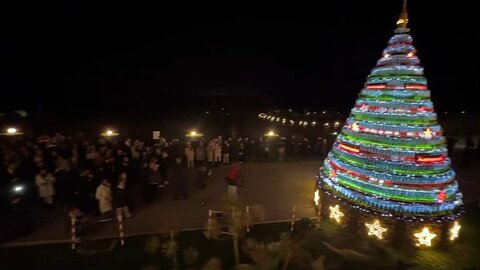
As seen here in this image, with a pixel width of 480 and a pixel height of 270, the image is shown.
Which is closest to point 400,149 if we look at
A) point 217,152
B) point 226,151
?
point 217,152

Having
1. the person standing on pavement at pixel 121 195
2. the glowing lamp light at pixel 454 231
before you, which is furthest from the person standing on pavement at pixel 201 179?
the glowing lamp light at pixel 454 231

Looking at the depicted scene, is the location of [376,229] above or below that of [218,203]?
below

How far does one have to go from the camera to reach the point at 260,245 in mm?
6660

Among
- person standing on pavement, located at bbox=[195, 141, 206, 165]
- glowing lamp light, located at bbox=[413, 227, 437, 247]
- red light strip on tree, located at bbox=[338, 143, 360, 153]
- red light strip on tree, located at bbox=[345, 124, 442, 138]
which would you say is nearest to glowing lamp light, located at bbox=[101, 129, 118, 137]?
person standing on pavement, located at bbox=[195, 141, 206, 165]

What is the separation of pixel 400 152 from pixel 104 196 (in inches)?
319

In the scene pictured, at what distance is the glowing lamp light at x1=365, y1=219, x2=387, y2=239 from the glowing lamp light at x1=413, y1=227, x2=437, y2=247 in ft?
2.64

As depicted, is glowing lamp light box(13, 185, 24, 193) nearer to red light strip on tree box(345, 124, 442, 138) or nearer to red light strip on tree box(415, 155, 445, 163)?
red light strip on tree box(345, 124, 442, 138)

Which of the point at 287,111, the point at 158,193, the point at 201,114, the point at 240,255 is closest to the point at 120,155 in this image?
the point at 158,193

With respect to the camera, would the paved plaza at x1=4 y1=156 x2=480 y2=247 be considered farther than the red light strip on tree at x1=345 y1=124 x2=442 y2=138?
Yes

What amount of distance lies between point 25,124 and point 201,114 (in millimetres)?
14571

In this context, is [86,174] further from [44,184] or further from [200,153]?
[200,153]

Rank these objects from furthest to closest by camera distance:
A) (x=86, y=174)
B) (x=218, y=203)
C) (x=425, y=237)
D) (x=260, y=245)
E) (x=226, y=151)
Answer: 1. (x=226, y=151)
2. (x=218, y=203)
3. (x=86, y=174)
4. (x=425, y=237)
5. (x=260, y=245)

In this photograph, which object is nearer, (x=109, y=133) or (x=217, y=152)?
(x=217, y=152)

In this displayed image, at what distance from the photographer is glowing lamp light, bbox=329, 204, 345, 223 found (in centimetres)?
983
